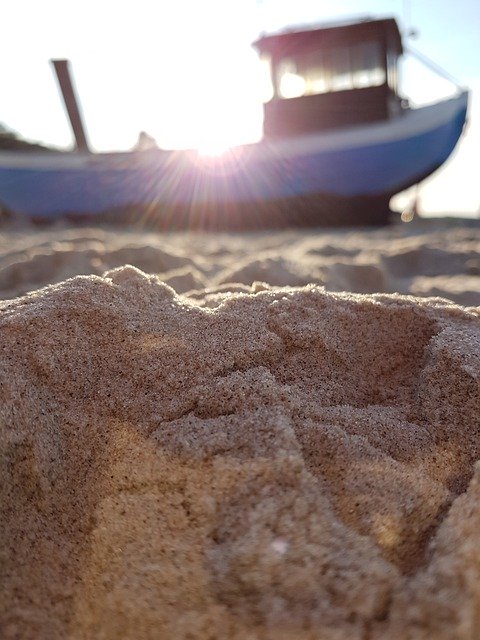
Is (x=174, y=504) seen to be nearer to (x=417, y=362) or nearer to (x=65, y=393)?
(x=65, y=393)

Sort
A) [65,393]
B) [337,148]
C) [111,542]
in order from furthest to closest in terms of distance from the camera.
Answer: [337,148]
[65,393]
[111,542]

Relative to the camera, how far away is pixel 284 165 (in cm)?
713

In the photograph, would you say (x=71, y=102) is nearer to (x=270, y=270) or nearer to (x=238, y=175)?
(x=238, y=175)

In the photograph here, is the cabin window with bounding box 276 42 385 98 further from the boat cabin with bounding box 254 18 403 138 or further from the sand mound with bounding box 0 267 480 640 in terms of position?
the sand mound with bounding box 0 267 480 640

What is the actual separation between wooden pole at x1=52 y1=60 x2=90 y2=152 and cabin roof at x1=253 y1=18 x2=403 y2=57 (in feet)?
9.15

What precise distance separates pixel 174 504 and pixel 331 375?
0.43 meters

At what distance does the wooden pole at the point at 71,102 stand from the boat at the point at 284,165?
0.02 m

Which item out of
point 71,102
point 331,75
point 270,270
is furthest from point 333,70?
point 270,270

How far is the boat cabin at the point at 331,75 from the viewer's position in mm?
6566

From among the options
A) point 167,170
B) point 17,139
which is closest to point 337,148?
point 167,170

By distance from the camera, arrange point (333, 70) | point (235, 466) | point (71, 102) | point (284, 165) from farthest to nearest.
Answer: point (71, 102)
point (284, 165)
point (333, 70)
point (235, 466)

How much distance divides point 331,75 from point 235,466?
23.9 ft

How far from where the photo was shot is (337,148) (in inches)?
A: 275

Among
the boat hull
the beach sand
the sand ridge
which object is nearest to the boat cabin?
the boat hull
